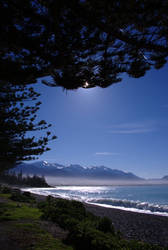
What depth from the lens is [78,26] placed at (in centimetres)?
479

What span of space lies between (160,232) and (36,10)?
13.7 m

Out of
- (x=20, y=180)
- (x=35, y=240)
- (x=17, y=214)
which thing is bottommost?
(x=20, y=180)

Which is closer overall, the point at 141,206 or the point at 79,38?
the point at 79,38

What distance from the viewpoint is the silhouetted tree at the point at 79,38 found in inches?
161

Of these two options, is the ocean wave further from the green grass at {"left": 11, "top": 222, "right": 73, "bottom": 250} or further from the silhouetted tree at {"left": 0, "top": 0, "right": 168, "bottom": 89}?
the silhouetted tree at {"left": 0, "top": 0, "right": 168, "bottom": 89}

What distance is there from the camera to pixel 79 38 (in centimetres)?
505

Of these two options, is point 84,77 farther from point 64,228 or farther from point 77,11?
point 64,228

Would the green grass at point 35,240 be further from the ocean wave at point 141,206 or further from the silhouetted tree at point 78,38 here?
the ocean wave at point 141,206

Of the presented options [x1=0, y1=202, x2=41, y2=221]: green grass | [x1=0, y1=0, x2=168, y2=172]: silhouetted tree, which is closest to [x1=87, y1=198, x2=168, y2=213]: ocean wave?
[x1=0, y1=202, x2=41, y2=221]: green grass

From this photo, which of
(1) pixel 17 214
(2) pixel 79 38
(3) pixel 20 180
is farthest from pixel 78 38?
(3) pixel 20 180

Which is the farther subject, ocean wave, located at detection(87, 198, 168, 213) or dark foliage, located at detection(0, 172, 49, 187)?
dark foliage, located at detection(0, 172, 49, 187)

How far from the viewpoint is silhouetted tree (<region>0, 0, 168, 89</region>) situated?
13.5 feet

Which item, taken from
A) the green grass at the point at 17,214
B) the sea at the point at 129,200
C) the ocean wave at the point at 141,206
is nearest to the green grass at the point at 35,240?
the green grass at the point at 17,214

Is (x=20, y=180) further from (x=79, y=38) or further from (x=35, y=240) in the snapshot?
(x=79, y=38)
